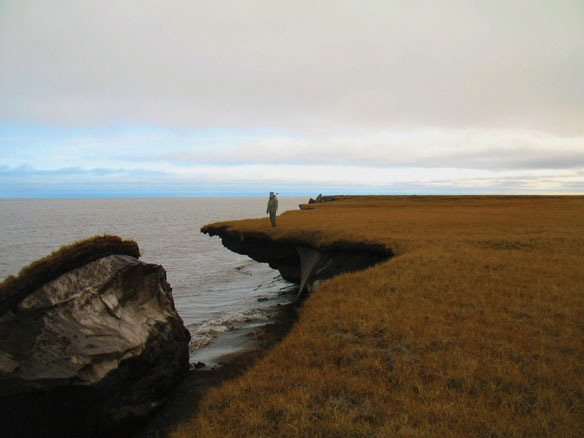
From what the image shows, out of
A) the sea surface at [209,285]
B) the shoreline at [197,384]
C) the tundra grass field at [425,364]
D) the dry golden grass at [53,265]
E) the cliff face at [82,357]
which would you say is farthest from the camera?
the sea surface at [209,285]

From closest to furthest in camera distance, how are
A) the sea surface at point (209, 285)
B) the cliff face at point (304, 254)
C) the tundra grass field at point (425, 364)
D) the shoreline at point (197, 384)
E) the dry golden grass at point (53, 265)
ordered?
the tundra grass field at point (425, 364), the shoreline at point (197, 384), the dry golden grass at point (53, 265), the sea surface at point (209, 285), the cliff face at point (304, 254)

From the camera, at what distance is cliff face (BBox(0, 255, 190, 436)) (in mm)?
7391

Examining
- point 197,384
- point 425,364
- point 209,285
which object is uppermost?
point 425,364

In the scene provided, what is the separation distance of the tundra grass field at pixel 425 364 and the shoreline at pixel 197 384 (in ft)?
5.92

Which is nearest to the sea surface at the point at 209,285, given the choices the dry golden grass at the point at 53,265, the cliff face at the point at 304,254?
the cliff face at the point at 304,254

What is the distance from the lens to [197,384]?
10.6 m

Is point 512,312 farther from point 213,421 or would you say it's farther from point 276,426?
point 213,421

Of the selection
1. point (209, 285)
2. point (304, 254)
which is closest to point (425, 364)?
point (304, 254)

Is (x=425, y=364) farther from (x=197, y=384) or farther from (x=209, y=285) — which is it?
(x=209, y=285)

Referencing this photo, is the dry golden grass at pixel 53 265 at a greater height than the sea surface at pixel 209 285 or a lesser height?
greater

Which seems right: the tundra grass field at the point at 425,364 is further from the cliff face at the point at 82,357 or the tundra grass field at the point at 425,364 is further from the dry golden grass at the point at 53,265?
the dry golden grass at the point at 53,265

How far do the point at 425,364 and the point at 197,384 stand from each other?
6.63 metres

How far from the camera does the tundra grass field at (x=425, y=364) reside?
5844 mm

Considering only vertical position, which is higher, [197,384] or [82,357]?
[82,357]
